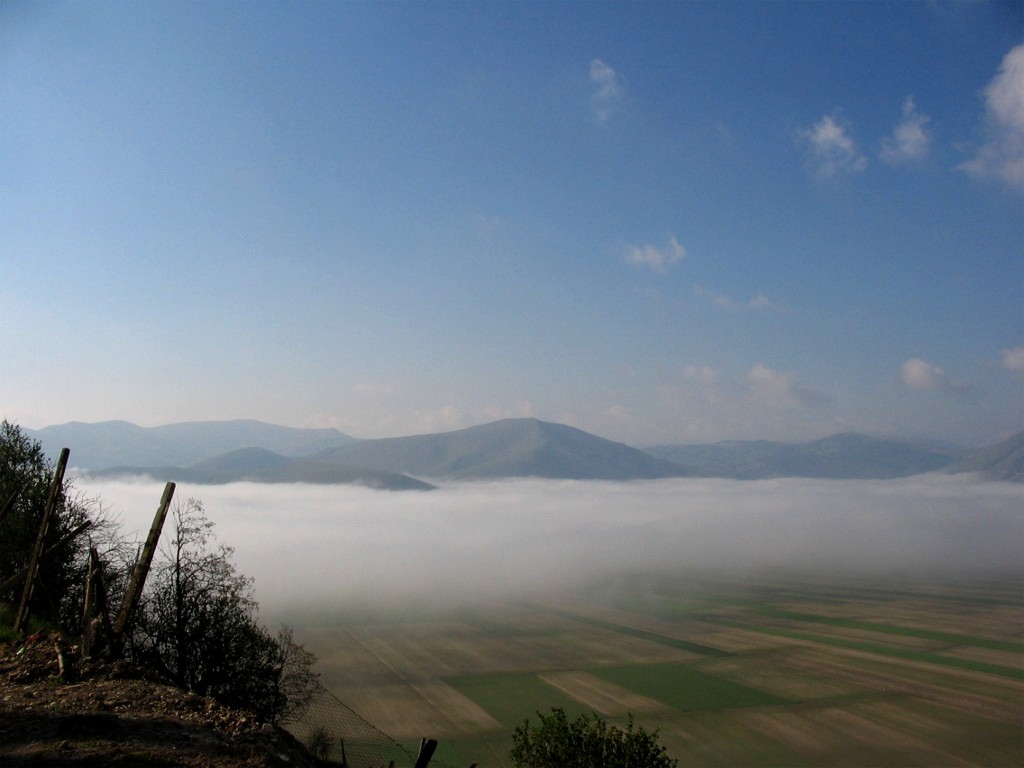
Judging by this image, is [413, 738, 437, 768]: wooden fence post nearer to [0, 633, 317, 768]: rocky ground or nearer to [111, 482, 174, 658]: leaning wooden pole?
[0, 633, 317, 768]: rocky ground

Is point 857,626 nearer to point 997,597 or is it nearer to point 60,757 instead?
point 997,597

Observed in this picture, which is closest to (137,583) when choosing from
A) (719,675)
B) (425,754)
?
(425,754)

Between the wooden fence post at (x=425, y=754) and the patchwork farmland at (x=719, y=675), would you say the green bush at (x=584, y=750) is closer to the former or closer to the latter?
the wooden fence post at (x=425, y=754)

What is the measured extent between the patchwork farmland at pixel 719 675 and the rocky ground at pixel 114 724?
37873 millimetres

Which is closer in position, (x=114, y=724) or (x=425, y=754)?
(x=114, y=724)

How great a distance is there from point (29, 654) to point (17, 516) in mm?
18372

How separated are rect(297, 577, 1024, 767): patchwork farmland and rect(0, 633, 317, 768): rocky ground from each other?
124 ft

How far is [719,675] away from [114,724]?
83624 mm

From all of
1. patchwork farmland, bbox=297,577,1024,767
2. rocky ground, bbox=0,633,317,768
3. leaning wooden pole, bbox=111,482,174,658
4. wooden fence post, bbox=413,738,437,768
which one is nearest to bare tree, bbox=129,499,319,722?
leaning wooden pole, bbox=111,482,174,658

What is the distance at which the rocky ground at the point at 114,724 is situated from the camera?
10195 mm

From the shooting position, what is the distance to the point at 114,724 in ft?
36.5

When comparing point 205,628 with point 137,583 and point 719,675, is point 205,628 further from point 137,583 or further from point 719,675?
point 719,675

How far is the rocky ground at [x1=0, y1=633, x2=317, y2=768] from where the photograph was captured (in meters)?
10.2

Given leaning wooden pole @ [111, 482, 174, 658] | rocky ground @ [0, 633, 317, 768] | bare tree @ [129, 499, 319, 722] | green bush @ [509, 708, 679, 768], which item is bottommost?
green bush @ [509, 708, 679, 768]
